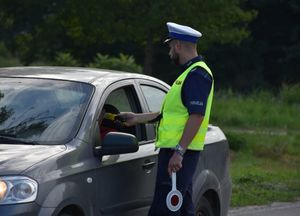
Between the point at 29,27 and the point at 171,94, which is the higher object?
the point at 171,94

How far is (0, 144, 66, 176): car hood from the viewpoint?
19.2ft

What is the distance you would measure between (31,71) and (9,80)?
270 millimetres

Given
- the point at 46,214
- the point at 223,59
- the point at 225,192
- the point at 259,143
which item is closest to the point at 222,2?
the point at 259,143

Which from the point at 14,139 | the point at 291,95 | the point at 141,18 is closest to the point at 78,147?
the point at 14,139

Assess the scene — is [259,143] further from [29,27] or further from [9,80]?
[29,27]

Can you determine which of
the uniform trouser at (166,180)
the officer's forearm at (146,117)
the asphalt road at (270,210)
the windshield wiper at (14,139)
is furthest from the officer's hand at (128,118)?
the asphalt road at (270,210)

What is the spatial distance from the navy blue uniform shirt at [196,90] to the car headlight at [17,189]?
1.47 metres

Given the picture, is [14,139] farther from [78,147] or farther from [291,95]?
[291,95]

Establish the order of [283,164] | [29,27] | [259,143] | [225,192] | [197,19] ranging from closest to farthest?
1. [225,192]
2. [283,164]
3. [259,143]
4. [197,19]
5. [29,27]

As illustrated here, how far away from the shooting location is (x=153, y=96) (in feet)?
25.6

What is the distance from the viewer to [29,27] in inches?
1928

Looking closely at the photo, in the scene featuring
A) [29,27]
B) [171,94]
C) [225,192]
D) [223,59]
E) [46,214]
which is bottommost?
[223,59]

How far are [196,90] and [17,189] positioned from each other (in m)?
1.65

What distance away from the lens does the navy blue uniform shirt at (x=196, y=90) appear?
6824 millimetres
